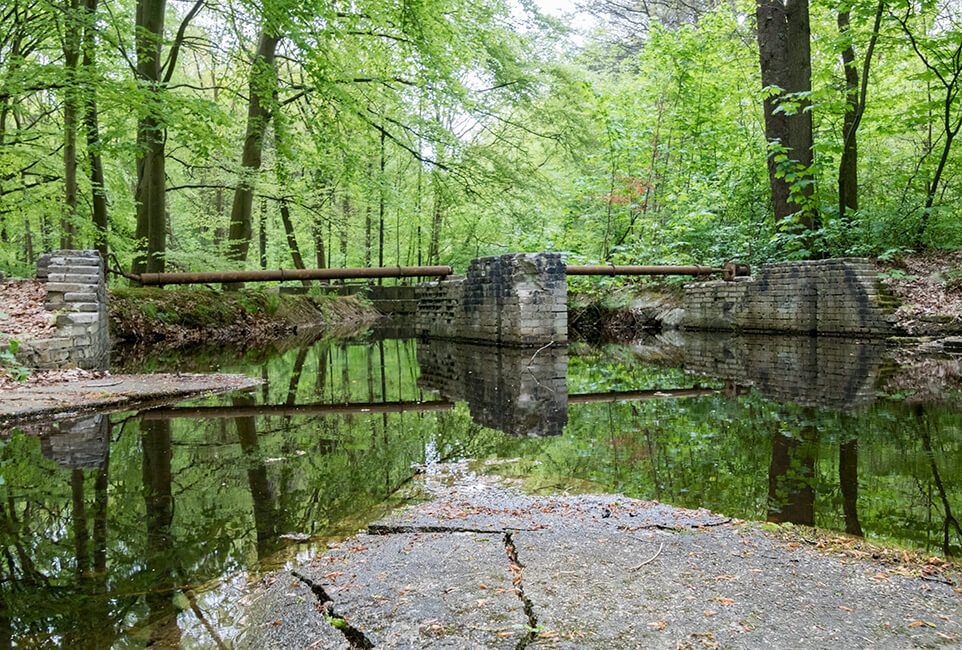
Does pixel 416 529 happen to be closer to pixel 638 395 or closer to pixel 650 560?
pixel 650 560

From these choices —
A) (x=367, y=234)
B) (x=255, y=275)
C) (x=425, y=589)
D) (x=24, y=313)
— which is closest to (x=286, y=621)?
(x=425, y=589)

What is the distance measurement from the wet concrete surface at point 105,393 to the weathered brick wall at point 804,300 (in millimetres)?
8983

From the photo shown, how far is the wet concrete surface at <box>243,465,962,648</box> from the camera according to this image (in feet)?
4.93

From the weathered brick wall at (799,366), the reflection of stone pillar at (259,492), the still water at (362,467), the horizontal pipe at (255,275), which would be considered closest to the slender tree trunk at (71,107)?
the horizontal pipe at (255,275)

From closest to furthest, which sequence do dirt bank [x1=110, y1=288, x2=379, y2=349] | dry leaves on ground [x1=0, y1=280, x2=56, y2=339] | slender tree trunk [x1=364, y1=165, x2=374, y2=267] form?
dry leaves on ground [x1=0, y1=280, x2=56, y2=339], dirt bank [x1=110, y1=288, x2=379, y2=349], slender tree trunk [x1=364, y1=165, x2=374, y2=267]

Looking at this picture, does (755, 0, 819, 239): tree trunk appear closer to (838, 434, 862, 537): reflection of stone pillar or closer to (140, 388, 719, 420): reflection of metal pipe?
(140, 388, 719, 420): reflection of metal pipe

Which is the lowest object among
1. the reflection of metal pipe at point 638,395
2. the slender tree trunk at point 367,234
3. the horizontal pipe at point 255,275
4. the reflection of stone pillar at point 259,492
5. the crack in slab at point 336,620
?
the reflection of metal pipe at point 638,395

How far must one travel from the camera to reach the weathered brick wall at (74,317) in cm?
591

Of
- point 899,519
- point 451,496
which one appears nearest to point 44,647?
point 451,496

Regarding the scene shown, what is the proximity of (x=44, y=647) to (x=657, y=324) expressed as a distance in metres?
14.7

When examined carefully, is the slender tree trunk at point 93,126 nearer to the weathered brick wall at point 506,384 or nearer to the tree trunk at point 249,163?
the tree trunk at point 249,163

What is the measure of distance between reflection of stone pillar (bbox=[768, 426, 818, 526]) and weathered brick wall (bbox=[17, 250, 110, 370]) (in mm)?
6359

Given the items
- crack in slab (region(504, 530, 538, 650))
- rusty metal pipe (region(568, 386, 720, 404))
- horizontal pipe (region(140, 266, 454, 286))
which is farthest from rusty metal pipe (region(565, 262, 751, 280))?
crack in slab (region(504, 530, 538, 650))

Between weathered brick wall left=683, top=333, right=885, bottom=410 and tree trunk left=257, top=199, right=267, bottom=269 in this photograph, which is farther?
tree trunk left=257, top=199, right=267, bottom=269
